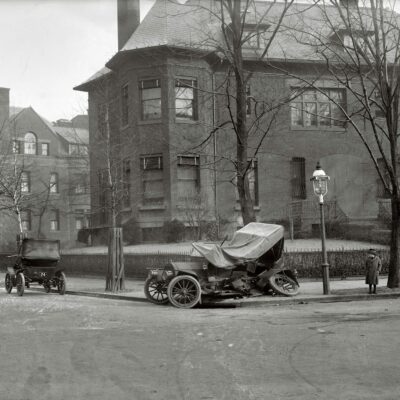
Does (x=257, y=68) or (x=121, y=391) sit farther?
(x=257, y=68)

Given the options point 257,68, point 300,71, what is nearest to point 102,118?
point 257,68

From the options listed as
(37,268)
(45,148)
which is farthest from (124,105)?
(45,148)

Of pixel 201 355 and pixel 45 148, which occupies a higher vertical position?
pixel 45 148

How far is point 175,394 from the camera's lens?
6.24 m

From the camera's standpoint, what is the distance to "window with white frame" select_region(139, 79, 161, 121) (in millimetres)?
30656

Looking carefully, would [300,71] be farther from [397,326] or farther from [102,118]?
[397,326]

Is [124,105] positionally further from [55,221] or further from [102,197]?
[55,221]

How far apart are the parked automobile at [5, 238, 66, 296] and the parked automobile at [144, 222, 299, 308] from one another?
501 cm

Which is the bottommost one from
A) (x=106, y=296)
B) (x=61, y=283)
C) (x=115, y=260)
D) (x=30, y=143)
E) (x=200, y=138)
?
(x=106, y=296)

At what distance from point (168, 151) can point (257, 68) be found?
23.7 ft

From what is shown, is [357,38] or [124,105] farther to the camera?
[124,105]

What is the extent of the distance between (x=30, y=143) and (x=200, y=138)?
30.9 metres

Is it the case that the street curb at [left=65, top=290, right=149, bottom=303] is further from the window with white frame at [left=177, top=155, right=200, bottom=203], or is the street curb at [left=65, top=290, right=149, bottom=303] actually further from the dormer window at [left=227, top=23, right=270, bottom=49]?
the window with white frame at [left=177, top=155, right=200, bottom=203]

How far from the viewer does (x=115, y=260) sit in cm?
1939
